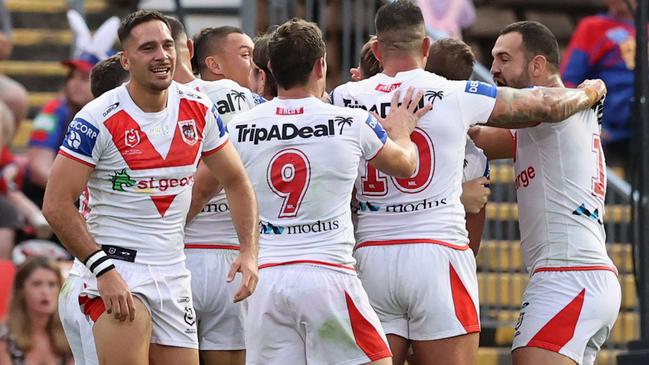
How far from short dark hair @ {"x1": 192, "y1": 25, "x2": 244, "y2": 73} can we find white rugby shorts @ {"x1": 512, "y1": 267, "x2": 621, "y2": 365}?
86.2 inches

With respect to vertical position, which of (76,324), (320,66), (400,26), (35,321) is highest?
(400,26)

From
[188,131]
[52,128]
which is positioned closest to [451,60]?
[188,131]

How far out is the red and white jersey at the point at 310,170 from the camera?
23.6 feet

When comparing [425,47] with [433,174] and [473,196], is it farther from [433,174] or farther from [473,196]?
[473,196]

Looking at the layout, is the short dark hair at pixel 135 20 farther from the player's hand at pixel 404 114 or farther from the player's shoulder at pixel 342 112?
the player's hand at pixel 404 114

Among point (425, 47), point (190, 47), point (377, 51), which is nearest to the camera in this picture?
point (425, 47)

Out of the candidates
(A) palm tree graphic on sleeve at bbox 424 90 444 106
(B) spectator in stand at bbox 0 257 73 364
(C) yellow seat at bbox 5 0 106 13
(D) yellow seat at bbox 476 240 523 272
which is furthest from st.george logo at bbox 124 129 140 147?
(C) yellow seat at bbox 5 0 106 13

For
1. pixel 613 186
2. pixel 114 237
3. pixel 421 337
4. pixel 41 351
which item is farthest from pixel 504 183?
pixel 114 237

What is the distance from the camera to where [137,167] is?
23.3ft

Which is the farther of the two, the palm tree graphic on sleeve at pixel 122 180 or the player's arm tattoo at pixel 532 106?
the player's arm tattoo at pixel 532 106

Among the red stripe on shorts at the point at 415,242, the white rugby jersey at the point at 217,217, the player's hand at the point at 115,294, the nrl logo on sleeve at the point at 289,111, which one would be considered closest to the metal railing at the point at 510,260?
the white rugby jersey at the point at 217,217

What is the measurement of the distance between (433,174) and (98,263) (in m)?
1.71

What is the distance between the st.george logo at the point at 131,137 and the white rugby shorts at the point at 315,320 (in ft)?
2.90

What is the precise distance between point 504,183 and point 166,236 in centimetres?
550
